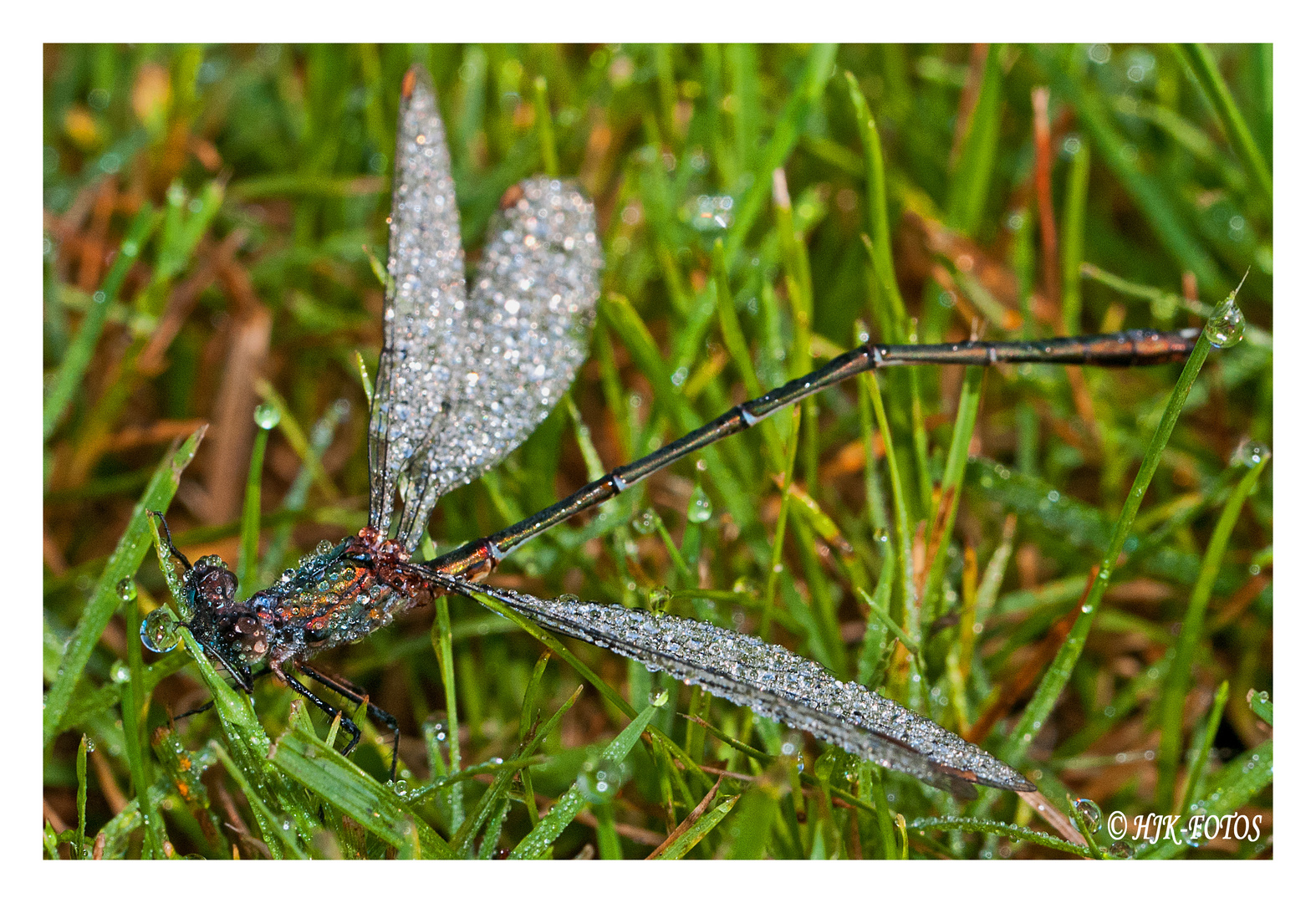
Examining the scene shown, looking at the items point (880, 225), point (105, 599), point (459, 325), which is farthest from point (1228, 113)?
point (105, 599)

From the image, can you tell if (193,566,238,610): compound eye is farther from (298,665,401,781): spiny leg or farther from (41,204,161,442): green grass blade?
(41,204,161,442): green grass blade

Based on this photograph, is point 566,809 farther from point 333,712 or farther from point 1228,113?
point 1228,113

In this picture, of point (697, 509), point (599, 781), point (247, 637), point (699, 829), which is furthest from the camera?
point (697, 509)

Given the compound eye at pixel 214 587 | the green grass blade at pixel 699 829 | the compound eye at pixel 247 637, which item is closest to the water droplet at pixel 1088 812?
the green grass blade at pixel 699 829

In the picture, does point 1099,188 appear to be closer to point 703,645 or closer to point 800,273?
point 800,273

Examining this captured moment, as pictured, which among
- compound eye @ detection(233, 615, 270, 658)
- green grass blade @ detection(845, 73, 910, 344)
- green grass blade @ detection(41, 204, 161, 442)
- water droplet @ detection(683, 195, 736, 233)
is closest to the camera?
compound eye @ detection(233, 615, 270, 658)

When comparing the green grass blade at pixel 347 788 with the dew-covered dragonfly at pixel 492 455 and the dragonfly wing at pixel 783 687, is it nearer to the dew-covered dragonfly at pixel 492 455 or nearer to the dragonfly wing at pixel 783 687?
the dew-covered dragonfly at pixel 492 455

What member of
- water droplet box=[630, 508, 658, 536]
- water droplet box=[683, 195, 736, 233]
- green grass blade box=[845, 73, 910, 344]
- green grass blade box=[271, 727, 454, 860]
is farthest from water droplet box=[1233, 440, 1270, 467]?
green grass blade box=[271, 727, 454, 860]
